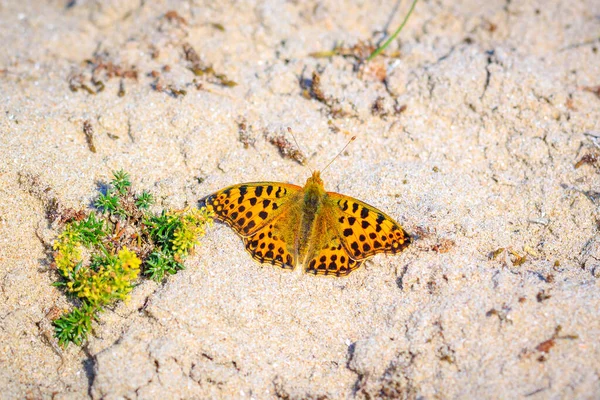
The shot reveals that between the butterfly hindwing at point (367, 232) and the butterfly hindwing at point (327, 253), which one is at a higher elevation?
the butterfly hindwing at point (367, 232)

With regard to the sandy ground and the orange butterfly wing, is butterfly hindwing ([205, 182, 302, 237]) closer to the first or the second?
the orange butterfly wing

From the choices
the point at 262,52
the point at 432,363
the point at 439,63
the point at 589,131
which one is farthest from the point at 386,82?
the point at 432,363

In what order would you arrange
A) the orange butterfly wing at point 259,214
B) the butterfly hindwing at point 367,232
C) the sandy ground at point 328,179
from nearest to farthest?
the sandy ground at point 328,179
the butterfly hindwing at point 367,232
the orange butterfly wing at point 259,214

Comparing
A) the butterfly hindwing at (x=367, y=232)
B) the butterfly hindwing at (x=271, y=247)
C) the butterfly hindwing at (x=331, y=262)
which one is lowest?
the butterfly hindwing at (x=271, y=247)

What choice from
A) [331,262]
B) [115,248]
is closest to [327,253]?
[331,262]

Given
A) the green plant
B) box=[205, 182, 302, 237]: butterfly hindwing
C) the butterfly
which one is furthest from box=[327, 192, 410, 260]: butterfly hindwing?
the green plant

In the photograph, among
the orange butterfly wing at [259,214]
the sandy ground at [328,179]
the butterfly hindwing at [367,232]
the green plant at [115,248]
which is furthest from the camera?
the orange butterfly wing at [259,214]

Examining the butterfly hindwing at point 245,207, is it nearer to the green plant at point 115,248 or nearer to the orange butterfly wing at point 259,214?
the orange butterfly wing at point 259,214

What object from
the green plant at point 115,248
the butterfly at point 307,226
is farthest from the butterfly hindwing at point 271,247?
the green plant at point 115,248

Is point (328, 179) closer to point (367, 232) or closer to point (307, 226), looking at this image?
point (307, 226)
